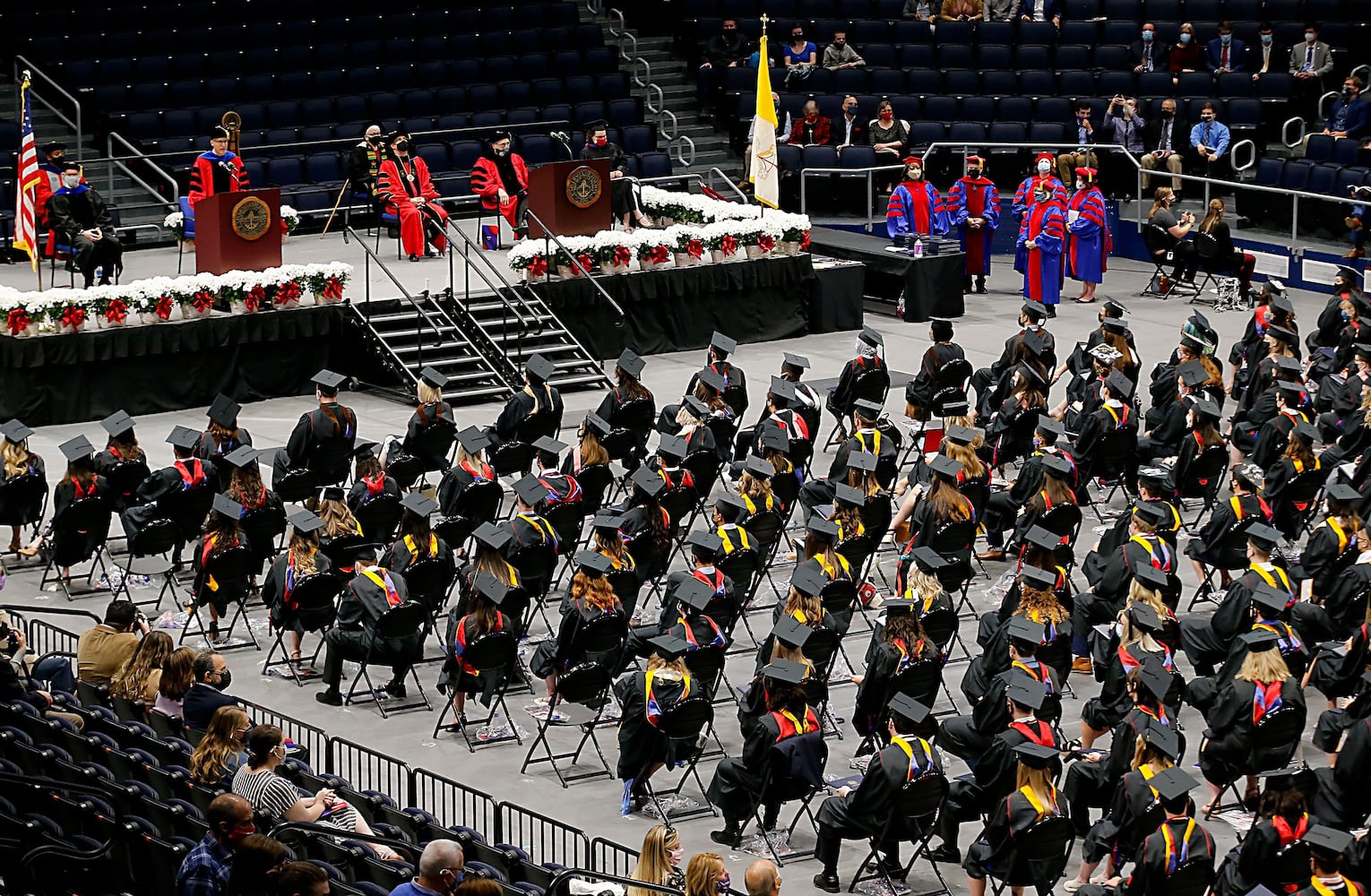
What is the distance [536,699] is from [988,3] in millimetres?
21004

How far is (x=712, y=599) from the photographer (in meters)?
12.9

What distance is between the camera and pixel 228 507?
1439 centimetres

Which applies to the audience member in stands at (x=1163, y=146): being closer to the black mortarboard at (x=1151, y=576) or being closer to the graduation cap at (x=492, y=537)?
the black mortarboard at (x=1151, y=576)

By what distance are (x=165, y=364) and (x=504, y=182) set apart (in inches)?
226

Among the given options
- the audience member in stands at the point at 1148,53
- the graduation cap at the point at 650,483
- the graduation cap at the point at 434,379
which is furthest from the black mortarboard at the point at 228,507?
the audience member in stands at the point at 1148,53

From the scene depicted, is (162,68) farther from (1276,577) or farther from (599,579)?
(1276,577)

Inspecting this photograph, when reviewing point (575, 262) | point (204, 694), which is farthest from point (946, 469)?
point (575, 262)

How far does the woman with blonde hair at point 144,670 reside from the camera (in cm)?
1190

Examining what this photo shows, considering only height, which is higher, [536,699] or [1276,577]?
[1276,577]

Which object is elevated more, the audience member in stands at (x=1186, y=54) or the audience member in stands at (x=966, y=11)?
the audience member in stands at (x=966, y=11)

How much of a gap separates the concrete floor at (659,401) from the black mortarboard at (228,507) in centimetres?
106

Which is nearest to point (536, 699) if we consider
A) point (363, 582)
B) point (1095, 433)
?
point (363, 582)

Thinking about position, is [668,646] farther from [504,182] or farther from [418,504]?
[504,182]

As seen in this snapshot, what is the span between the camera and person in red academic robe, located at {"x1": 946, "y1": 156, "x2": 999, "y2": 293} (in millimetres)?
26344
